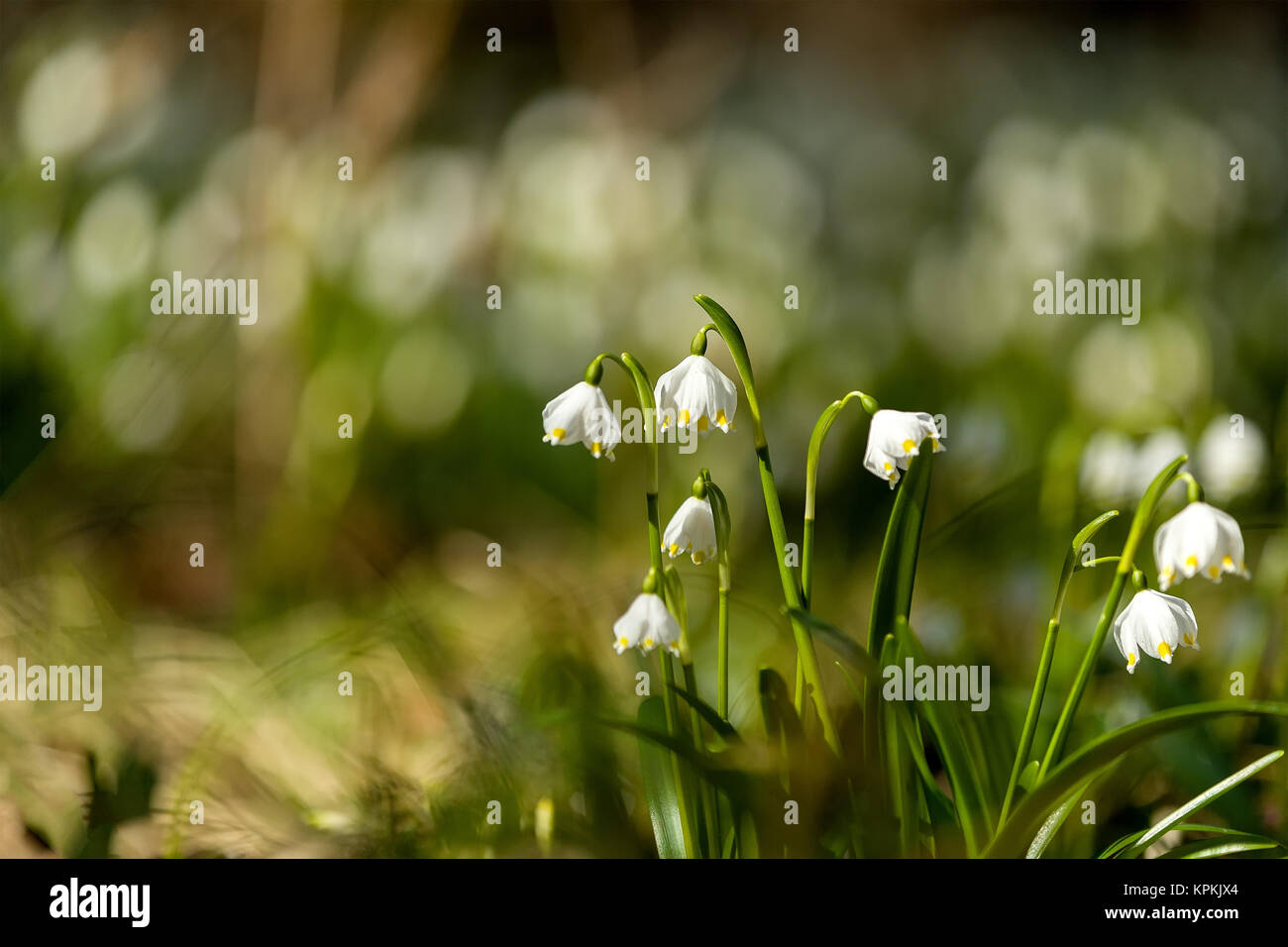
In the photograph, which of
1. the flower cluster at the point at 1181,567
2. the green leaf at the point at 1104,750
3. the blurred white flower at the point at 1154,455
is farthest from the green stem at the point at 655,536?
the blurred white flower at the point at 1154,455

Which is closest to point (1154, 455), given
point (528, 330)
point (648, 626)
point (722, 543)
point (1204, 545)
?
point (1204, 545)

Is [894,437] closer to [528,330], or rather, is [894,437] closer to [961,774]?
[961,774]

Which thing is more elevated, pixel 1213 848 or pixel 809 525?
pixel 809 525

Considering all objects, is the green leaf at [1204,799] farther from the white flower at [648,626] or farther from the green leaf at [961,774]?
the white flower at [648,626]

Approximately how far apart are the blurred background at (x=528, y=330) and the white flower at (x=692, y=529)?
0.64 feet

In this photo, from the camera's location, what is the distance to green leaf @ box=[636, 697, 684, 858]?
3.78ft

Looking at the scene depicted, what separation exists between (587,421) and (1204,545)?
718mm

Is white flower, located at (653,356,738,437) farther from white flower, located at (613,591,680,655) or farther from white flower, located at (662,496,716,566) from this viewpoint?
white flower, located at (613,591,680,655)

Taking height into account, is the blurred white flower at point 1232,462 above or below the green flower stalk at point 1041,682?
above

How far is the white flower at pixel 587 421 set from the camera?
1072mm

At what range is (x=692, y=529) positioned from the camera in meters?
1.10
